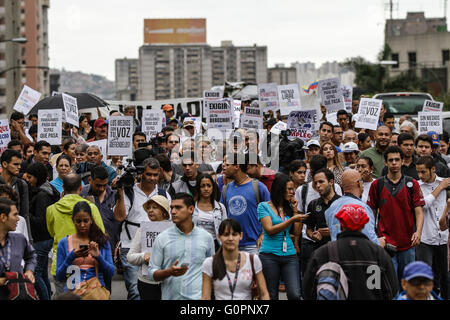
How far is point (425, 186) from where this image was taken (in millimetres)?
9828

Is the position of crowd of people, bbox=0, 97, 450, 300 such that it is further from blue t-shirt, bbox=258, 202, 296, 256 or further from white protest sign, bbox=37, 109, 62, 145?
white protest sign, bbox=37, 109, 62, 145

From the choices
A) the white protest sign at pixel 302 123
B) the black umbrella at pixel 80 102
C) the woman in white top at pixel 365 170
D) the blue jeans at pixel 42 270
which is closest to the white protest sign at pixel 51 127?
the black umbrella at pixel 80 102

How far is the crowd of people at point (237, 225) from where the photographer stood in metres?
6.68

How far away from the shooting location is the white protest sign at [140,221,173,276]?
8039mm

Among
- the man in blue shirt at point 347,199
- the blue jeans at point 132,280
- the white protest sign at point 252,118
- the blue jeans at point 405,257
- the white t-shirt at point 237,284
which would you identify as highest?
the white protest sign at point 252,118

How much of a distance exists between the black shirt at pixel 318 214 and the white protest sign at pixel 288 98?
1059cm

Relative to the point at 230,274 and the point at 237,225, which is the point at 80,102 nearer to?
the point at 237,225

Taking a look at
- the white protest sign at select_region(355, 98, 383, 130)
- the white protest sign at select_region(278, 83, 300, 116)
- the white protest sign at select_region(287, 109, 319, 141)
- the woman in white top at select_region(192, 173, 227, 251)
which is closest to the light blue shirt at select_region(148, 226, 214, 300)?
the woman in white top at select_region(192, 173, 227, 251)

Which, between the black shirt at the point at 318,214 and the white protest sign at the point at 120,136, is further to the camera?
the white protest sign at the point at 120,136

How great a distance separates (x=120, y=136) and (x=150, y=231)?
4941 mm

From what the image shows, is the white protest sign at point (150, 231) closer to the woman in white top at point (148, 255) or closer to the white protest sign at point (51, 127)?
the woman in white top at point (148, 255)

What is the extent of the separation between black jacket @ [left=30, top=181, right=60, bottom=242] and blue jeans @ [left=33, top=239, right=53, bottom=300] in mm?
89

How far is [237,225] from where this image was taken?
7039 millimetres
